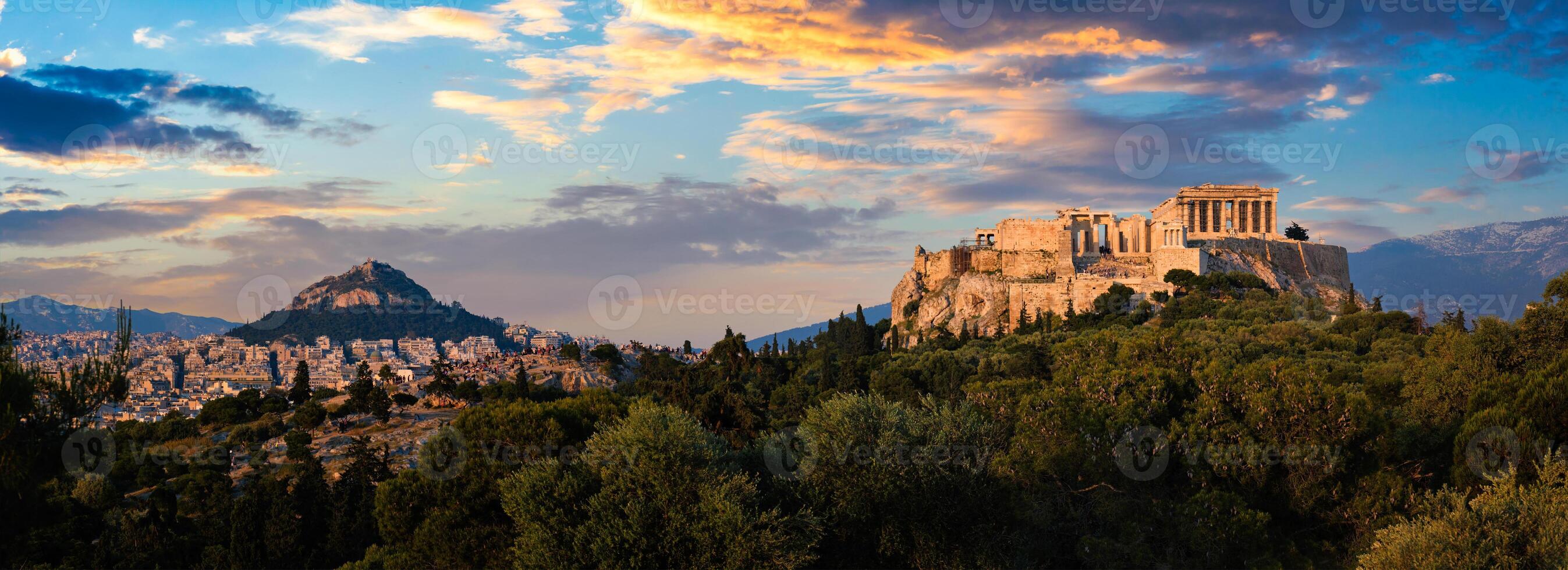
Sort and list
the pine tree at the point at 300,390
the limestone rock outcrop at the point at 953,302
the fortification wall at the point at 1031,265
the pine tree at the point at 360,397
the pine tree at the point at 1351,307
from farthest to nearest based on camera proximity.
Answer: the fortification wall at the point at 1031,265, the limestone rock outcrop at the point at 953,302, the pine tree at the point at 1351,307, the pine tree at the point at 300,390, the pine tree at the point at 360,397

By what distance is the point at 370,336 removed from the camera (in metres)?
179

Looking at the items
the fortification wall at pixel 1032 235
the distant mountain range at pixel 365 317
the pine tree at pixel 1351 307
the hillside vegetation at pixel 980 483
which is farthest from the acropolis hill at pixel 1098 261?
the distant mountain range at pixel 365 317

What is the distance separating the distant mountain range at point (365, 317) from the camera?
17712 centimetres

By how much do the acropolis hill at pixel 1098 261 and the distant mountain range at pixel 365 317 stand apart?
100126 mm

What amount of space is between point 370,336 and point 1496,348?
17369 cm

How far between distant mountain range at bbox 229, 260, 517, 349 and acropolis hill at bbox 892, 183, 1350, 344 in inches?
3942

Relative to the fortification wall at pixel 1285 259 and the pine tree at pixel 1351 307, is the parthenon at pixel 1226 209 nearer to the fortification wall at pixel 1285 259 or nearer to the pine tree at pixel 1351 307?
the fortification wall at pixel 1285 259

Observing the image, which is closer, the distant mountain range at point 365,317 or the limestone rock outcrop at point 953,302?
the limestone rock outcrop at point 953,302

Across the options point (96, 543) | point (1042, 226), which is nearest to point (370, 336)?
point (1042, 226)

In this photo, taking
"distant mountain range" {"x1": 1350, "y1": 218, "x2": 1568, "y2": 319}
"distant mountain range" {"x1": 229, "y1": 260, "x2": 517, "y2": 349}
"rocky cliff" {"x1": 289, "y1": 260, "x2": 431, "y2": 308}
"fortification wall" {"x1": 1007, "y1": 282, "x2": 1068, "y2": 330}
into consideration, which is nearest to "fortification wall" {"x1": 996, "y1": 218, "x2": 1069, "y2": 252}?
"fortification wall" {"x1": 1007, "y1": 282, "x2": 1068, "y2": 330}

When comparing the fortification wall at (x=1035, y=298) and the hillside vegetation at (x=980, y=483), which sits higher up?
the fortification wall at (x=1035, y=298)

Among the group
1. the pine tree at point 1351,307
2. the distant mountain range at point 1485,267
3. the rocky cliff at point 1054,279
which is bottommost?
the pine tree at point 1351,307

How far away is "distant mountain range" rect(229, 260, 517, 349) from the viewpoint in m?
177

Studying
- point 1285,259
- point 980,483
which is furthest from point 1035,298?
point 980,483
